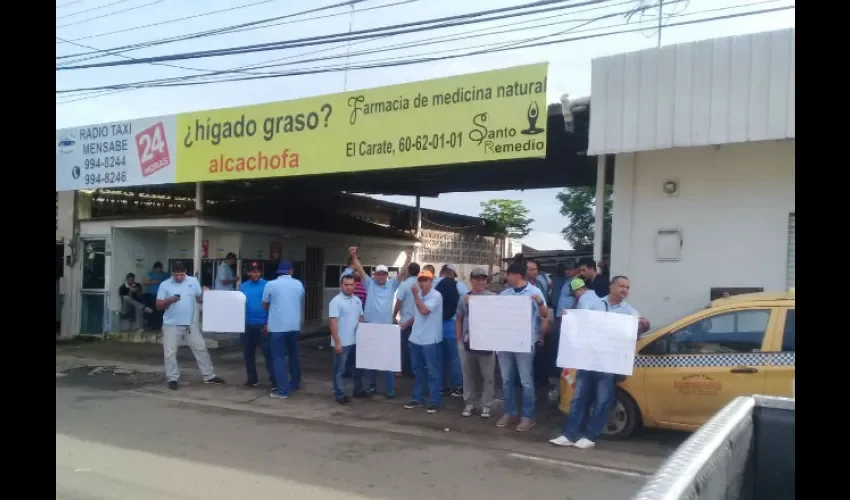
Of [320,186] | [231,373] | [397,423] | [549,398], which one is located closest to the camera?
[397,423]

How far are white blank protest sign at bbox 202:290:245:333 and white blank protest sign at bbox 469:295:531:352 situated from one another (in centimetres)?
381

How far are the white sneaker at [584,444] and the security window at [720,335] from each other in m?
1.11

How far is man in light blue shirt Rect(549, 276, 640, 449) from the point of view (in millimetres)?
6625

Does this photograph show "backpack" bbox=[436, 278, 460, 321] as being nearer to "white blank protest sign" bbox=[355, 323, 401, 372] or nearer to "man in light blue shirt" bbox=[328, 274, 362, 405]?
"white blank protest sign" bbox=[355, 323, 401, 372]

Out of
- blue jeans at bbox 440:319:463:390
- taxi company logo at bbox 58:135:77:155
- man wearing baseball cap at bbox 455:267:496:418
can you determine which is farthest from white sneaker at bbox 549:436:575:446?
taxi company logo at bbox 58:135:77:155

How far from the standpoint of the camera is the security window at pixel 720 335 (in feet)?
20.9

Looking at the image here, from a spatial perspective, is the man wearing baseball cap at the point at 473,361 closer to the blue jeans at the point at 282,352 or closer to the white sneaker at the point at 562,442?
the white sneaker at the point at 562,442

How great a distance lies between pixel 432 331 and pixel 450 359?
1178mm

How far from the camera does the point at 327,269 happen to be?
18219 millimetres

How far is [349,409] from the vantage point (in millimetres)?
8508

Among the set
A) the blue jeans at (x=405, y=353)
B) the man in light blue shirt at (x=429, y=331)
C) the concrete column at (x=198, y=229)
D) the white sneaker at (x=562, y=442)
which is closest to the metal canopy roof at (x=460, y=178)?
the concrete column at (x=198, y=229)
